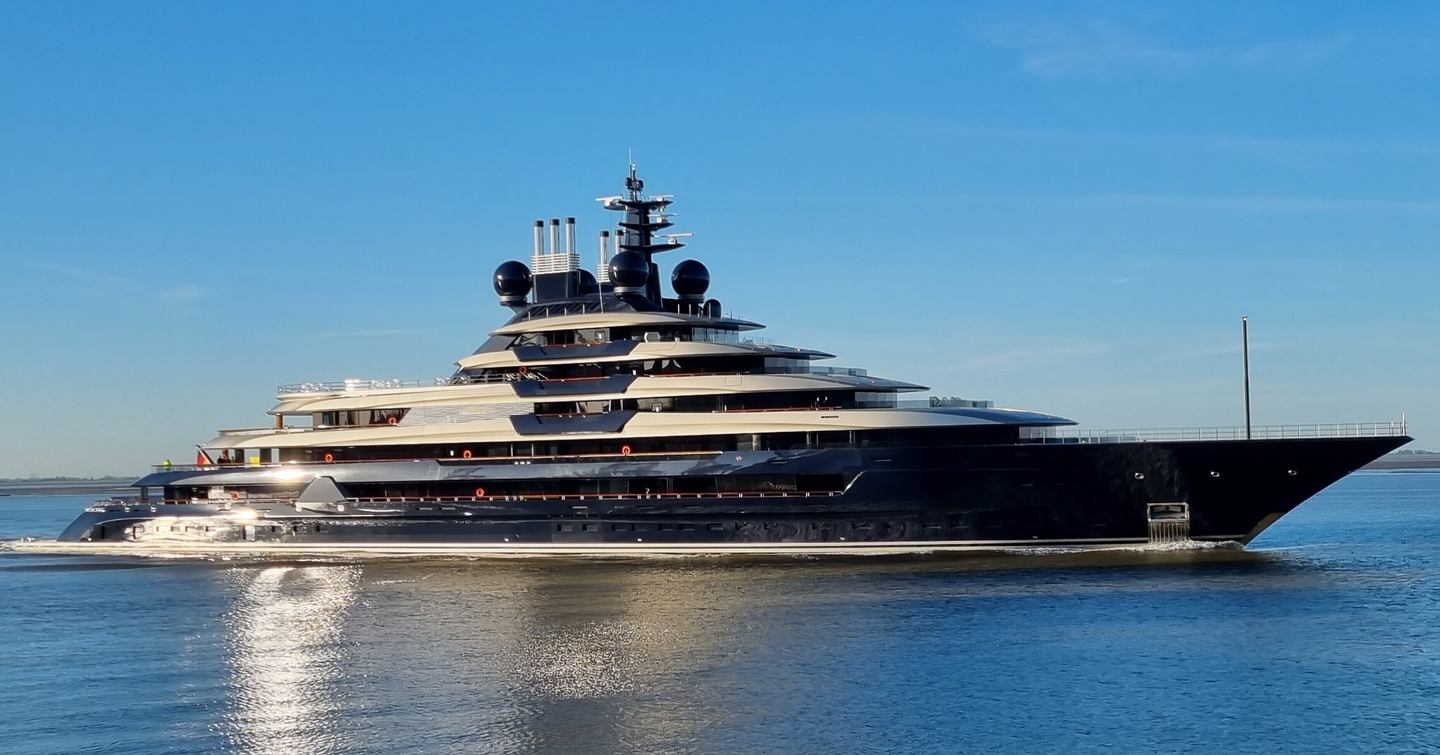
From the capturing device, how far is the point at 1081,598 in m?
35.4

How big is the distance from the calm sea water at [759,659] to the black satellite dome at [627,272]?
1122 centimetres

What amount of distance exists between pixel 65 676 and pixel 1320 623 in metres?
27.8

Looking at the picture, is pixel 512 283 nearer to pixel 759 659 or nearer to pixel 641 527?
pixel 641 527

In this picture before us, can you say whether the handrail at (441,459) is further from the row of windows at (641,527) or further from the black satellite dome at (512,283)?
the black satellite dome at (512,283)

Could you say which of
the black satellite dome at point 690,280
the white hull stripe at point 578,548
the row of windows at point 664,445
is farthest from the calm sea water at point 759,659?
the black satellite dome at point 690,280

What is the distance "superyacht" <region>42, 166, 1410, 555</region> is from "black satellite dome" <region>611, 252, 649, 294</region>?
0.29ft

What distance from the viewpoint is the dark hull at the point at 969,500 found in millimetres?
42656

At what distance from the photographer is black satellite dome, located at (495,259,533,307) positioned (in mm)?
55219

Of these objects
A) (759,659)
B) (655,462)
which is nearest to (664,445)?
(655,462)

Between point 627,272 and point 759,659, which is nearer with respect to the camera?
point 759,659

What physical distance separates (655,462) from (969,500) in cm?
1073

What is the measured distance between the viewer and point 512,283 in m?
55.2

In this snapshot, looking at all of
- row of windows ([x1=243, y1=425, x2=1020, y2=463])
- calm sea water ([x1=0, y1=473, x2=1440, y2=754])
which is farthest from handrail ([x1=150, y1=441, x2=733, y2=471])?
calm sea water ([x1=0, y1=473, x2=1440, y2=754])

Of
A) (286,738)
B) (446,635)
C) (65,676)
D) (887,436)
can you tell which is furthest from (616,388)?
(286,738)
